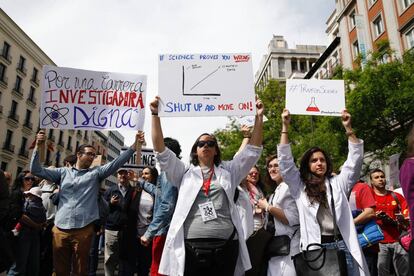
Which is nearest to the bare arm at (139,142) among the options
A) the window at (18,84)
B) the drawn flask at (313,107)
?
the drawn flask at (313,107)

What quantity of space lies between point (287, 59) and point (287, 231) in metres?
53.8

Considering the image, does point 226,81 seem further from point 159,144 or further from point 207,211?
point 207,211

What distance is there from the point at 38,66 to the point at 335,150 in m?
37.9

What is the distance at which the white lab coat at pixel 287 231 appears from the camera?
3045 mm

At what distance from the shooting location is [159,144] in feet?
9.88

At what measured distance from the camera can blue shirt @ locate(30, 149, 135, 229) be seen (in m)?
4.03

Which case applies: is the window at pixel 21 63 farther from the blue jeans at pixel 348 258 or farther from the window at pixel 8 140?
the blue jeans at pixel 348 258

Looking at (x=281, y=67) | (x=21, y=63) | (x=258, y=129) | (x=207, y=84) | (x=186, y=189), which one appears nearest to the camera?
(x=186, y=189)

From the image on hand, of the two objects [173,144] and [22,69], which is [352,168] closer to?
[173,144]

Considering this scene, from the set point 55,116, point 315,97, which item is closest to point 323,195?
Result: point 315,97

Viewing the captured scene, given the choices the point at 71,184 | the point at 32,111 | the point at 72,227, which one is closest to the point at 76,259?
the point at 72,227

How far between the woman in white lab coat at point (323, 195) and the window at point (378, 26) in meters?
23.9

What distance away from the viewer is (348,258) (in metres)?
2.76

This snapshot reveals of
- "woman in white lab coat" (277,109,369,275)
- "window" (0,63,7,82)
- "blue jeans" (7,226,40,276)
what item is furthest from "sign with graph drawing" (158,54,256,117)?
"window" (0,63,7,82)
